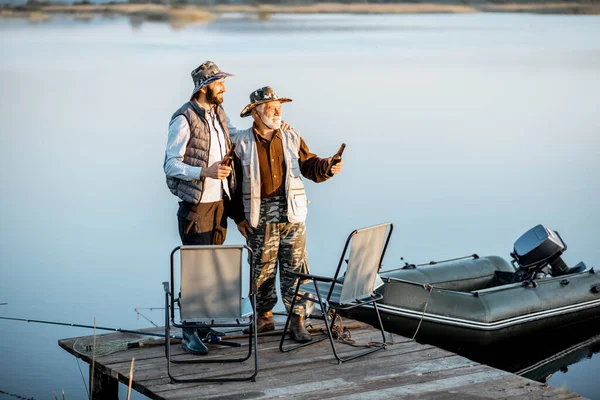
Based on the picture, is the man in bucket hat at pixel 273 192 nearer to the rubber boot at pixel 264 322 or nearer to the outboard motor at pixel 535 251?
the rubber boot at pixel 264 322

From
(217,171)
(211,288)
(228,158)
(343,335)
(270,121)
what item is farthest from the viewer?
(343,335)

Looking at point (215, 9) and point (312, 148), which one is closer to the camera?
point (312, 148)

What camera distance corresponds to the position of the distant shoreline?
1329 inches

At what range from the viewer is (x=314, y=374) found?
18.3ft

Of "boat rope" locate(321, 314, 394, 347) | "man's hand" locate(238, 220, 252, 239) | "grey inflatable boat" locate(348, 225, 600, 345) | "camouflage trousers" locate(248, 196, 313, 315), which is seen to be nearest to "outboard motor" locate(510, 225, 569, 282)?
"grey inflatable boat" locate(348, 225, 600, 345)

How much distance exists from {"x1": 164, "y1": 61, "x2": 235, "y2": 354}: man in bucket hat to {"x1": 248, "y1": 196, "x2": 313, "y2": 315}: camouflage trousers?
226 millimetres

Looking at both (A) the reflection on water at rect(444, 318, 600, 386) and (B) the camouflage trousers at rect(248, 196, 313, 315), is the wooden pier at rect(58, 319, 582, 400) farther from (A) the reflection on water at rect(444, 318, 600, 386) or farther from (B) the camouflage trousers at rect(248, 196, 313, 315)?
(A) the reflection on water at rect(444, 318, 600, 386)

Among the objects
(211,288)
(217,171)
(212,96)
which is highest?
(212,96)

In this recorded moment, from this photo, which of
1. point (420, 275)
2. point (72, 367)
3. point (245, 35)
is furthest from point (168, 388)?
point (245, 35)

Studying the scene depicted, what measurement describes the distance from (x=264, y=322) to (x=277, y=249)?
0.43 metres

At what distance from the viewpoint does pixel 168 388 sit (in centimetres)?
537

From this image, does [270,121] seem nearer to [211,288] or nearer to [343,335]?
[211,288]

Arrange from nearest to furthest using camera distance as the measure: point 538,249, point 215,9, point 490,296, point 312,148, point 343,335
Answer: point 343,335 → point 490,296 → point 538,249 → point 312,148 → point 215,9

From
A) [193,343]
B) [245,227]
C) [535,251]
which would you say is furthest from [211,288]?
[535,251]
